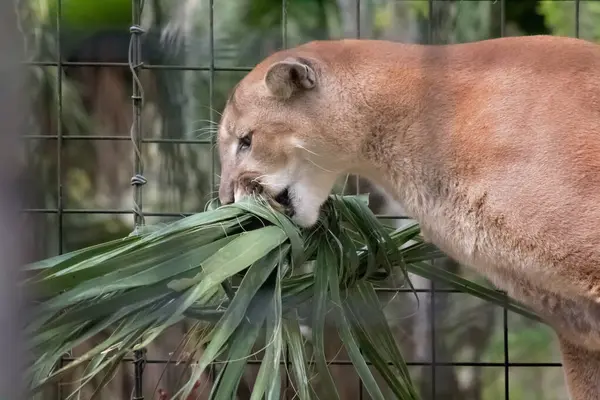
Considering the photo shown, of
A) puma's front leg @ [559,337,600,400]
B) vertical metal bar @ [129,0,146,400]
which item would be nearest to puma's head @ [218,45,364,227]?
vertical metal bar @ [129,0,146,400]

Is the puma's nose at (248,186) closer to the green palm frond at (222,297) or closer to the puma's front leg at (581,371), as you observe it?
the green palm frond at (222,297)

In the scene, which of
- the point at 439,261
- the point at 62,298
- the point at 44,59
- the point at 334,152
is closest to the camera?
the point at 62,298

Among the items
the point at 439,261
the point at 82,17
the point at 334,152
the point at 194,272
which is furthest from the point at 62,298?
the point at 82,17

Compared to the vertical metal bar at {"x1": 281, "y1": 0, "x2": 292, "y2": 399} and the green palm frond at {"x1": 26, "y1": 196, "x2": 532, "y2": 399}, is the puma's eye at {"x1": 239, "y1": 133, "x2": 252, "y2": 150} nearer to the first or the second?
the green palm frond at {"x1": 26, "y1": 196, "x2": 532, "y2": 399}

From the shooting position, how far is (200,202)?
8.77 ft

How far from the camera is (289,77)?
5.22ft

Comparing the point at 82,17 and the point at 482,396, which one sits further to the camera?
the point at 482,396

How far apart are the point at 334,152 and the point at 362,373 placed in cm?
44

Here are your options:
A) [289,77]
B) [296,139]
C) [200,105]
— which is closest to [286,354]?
[296,139]

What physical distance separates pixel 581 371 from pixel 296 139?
0.78 metres

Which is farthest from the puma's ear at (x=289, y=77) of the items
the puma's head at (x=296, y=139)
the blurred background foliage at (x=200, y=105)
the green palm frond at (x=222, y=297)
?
the blurred background foliage at (x=200, y=105)

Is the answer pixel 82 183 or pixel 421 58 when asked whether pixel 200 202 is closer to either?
pixel 82 183

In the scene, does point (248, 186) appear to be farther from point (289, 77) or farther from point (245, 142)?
point (289, 77)

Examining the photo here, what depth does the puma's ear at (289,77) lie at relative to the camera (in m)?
1.57
